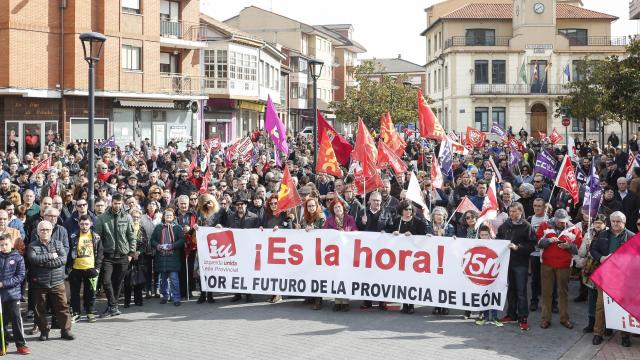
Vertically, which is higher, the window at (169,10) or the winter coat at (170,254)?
the window at (169,10)

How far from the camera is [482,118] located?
229 feet

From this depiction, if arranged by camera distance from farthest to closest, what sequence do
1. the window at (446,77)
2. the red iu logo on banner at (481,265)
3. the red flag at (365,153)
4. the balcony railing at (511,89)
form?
the window at (446,77), the balcony railing at (511,89), the red flag at (365,153), the red iu logo on banner at (481,265)

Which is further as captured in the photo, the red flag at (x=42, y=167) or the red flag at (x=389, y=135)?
the red flag at (x=389, y=135)

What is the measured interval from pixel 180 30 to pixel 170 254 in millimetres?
32452

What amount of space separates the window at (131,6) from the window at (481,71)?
38049 millimetres

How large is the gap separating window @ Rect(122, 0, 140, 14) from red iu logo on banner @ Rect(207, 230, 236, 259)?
29.3m

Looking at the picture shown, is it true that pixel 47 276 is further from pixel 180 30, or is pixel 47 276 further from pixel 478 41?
pixel 478 41

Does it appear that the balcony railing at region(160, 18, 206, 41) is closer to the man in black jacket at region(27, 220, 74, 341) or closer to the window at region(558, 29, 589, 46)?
the man in black jacket at region(27, 220, 74, 341)

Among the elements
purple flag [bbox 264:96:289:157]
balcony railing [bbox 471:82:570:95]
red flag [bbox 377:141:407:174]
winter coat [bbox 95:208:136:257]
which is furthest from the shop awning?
balcony railing [bbox 471:82:570:95]

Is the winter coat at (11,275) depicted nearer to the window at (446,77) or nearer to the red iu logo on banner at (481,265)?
the red iu logo on banner at (481,265)

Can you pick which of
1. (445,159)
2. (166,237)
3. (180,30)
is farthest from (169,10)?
(166,237)

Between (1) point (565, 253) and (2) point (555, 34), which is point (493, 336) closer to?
(1) point (565, 253)

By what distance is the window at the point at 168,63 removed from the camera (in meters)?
43.0

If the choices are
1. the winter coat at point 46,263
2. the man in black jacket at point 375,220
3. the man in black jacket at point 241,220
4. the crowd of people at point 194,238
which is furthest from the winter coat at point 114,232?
the man in black jacket at point 375,220
